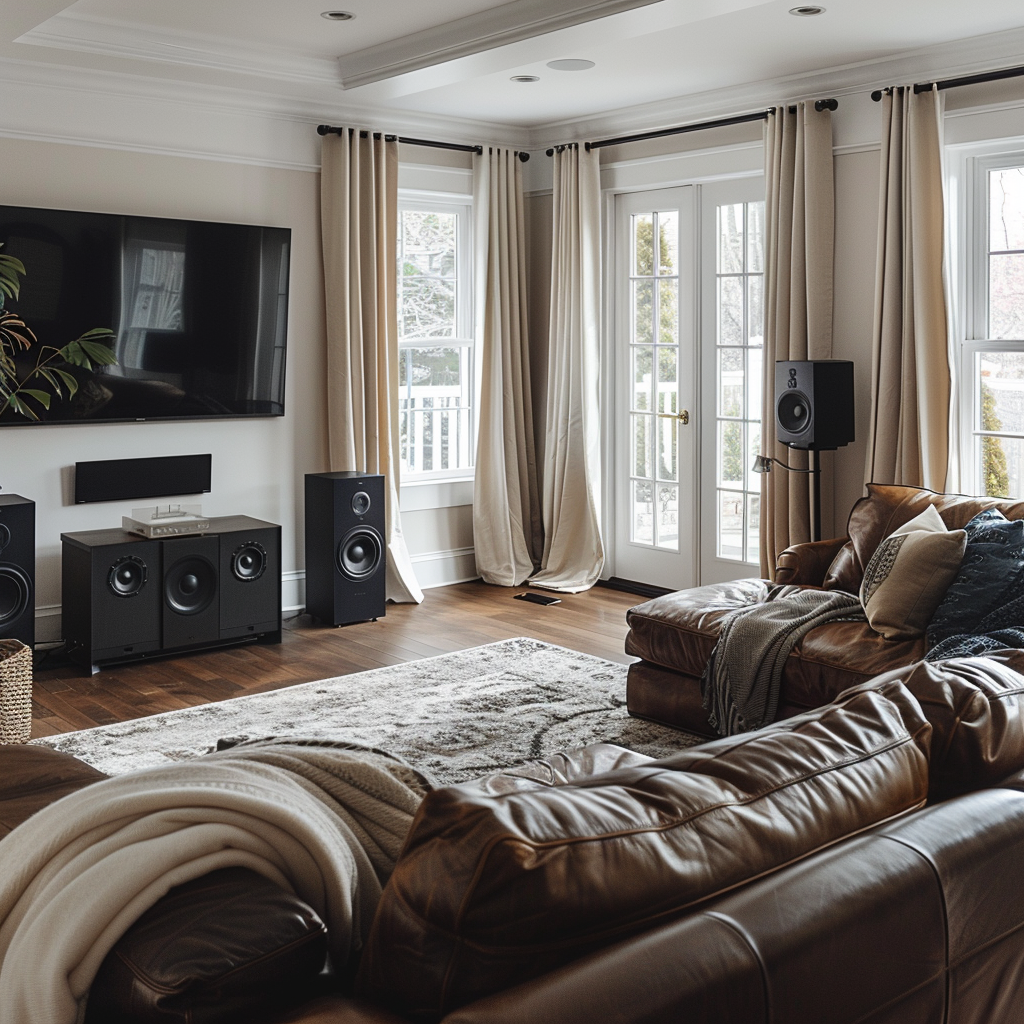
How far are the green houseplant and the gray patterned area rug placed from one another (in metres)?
1.54

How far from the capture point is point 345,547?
5680 millimetres

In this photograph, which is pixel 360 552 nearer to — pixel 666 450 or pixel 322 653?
pixel 322 653

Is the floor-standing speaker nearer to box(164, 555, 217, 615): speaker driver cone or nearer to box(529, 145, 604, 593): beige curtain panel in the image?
box(164, 555, 217, 615): speaker driver cone

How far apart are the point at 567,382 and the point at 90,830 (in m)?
5.52

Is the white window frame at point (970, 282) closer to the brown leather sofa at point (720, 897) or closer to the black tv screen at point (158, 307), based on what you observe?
the black tv screen at point (158, 307)

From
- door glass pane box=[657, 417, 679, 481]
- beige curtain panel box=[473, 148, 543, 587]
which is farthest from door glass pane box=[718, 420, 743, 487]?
beige curtain panel box=[473, 148, 543, 587]

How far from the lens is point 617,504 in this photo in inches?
265

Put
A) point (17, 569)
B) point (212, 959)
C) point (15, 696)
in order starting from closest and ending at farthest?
point (212, 959) → point (15, 696) → point (17, 569)

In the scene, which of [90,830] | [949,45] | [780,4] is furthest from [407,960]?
[949,45]

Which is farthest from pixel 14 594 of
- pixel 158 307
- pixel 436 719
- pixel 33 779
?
pixel 33 779

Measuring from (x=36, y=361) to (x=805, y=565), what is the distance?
339 cm

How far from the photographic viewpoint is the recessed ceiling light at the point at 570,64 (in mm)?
5109

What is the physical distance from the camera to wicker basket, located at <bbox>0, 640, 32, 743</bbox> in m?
3.82

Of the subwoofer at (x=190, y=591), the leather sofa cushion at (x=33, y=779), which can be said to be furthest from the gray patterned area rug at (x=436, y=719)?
the leather sofa cushion at (x=33, y=779)
